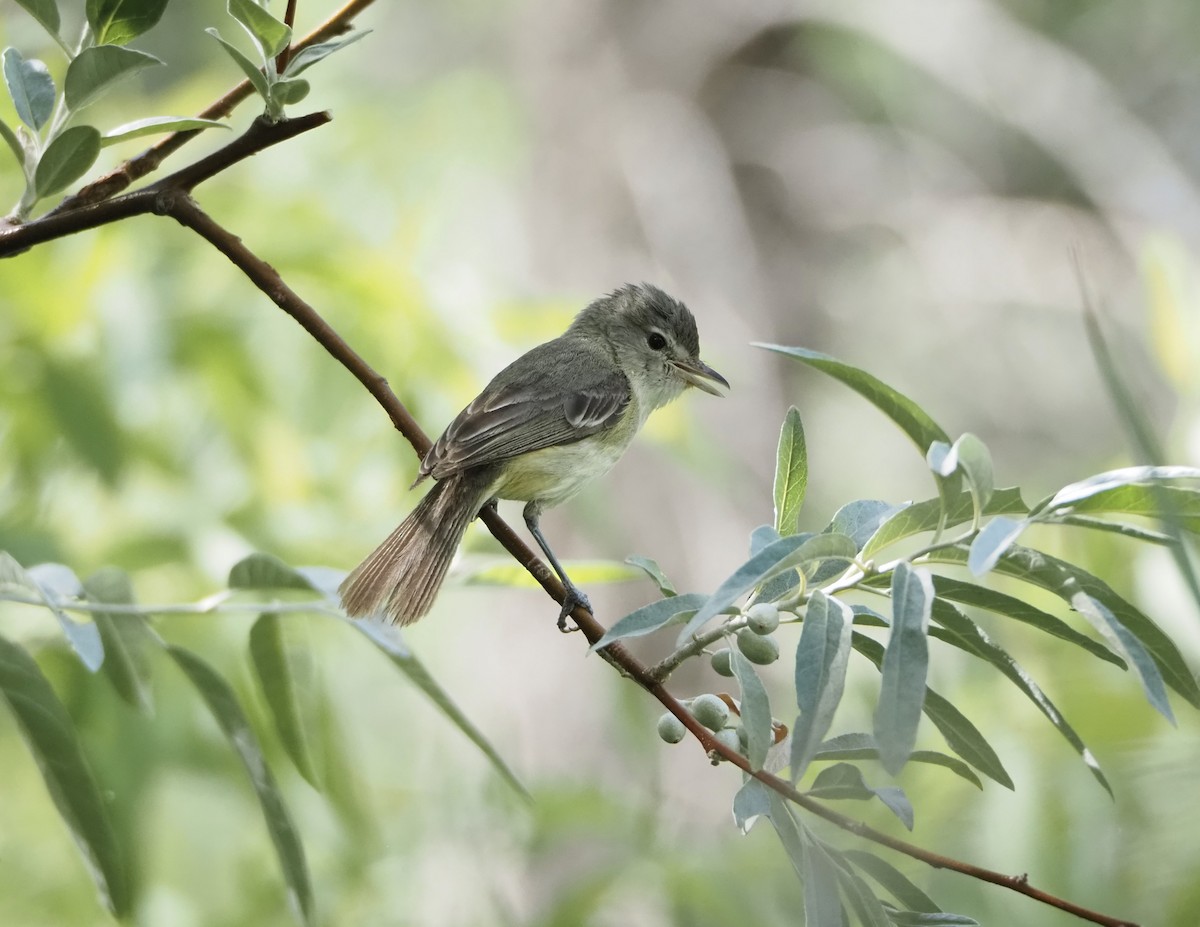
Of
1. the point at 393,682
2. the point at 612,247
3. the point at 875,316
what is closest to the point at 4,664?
the point at 393,682

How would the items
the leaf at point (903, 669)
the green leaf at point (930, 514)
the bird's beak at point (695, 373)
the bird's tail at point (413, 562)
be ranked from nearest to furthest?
the leaf at point (903, 669) → the green leaf at point (930, 514) → the bird's tail at point (413, 562) → the bird's beak at point (695, 373)

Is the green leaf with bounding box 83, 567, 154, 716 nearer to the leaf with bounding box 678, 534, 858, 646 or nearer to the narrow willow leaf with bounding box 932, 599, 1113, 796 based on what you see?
the leaf with bounding box 678, 534, 858, 646

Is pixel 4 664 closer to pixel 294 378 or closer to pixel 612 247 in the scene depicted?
pixel 294 378

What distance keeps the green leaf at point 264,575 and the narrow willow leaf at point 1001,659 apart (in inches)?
34.1

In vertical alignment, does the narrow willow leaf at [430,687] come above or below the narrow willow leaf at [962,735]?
below

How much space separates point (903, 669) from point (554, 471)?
6.71ft

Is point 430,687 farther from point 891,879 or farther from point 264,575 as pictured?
point 891,879

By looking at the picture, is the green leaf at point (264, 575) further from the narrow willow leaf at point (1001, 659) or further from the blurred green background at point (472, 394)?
the narrow willow leaf at point (1001, 659)

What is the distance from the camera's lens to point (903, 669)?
1.12 metres

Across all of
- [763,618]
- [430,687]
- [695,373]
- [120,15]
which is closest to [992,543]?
[763,618]

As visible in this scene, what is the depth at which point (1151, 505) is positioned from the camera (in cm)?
130

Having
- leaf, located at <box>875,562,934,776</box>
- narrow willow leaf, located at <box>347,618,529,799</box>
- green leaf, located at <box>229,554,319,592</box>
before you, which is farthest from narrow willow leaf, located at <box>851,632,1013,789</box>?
green leaf, located at <box>229,554,319,592</box>

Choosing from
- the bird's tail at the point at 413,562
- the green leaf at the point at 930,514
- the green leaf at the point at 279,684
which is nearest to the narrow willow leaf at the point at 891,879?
the green leaf at the point at 930,514

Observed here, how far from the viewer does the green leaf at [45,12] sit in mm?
1493
